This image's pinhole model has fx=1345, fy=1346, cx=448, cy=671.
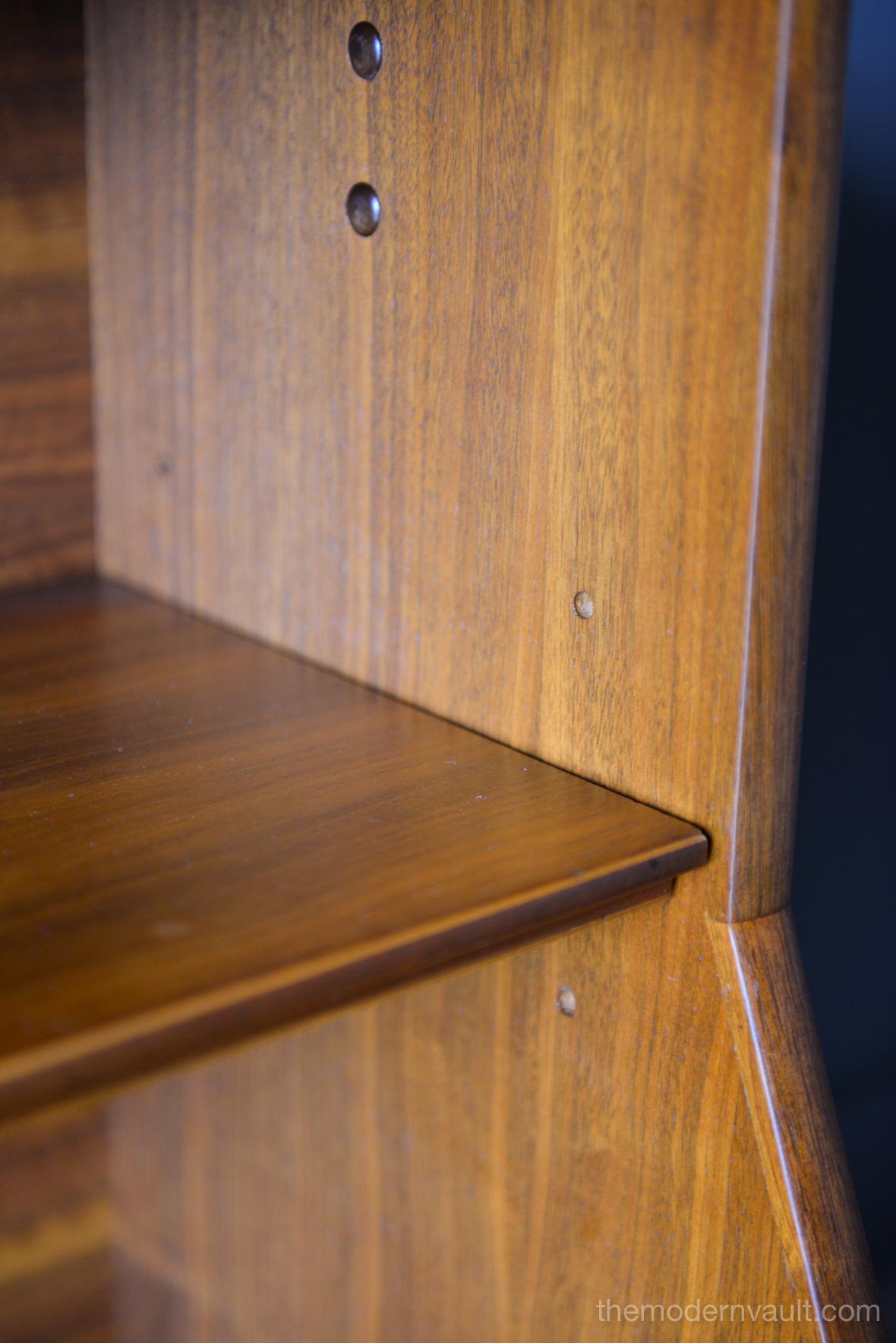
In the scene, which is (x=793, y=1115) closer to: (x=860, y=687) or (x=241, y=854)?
(x=241, y=854)

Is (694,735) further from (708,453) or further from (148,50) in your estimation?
(148,50)

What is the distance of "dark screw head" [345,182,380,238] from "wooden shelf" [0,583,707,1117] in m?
0.18

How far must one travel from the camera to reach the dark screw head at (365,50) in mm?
483

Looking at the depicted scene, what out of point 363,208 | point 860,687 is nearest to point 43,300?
point 363,208

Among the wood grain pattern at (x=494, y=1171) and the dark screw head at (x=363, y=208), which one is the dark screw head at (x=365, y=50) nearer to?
the dark screw head at (x=363, y=208)

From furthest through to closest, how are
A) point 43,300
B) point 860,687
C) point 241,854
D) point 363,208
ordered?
point 860,687 < point 43,300 < point 363,208 < point 241,854

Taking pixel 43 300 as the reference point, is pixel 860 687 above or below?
below

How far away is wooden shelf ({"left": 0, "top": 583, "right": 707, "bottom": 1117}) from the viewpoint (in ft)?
1.04

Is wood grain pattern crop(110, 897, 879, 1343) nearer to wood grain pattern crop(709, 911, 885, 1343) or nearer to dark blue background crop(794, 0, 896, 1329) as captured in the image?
wood grain pattern crop(709, 911, 885, 1343)

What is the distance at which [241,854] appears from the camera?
1.28 ft

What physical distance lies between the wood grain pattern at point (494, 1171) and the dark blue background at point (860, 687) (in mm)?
292

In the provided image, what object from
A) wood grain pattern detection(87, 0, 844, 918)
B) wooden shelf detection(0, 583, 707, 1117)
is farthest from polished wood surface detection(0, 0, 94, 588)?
wooden shelf detection(0, 583, 707, 1117)

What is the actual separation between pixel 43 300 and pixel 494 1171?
449 mm

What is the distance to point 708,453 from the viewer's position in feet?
1.29
